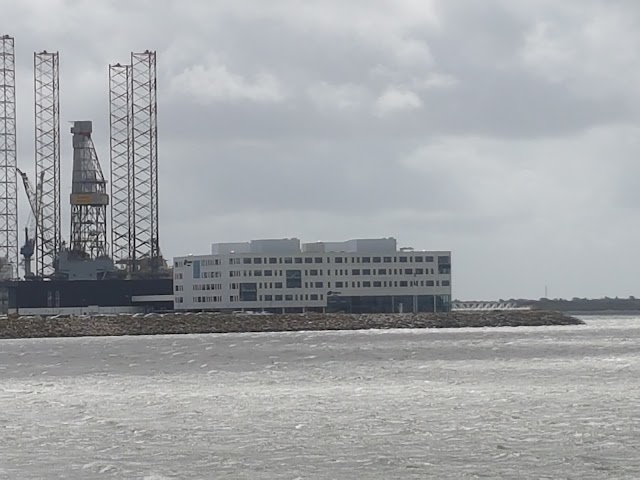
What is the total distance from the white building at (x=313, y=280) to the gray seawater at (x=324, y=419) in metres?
109

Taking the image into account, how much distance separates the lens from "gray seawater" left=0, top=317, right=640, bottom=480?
30797mm

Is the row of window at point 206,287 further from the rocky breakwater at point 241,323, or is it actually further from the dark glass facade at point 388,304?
the rocky breakwater at point 241,323

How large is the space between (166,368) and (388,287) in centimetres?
11863

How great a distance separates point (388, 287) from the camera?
186625mm

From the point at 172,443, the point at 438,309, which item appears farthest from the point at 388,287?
the point at 172,443

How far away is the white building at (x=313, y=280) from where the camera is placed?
18450 cm

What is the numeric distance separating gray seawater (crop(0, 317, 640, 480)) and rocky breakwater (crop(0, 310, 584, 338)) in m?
60.6

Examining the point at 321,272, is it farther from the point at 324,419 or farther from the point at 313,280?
the point at 324,419

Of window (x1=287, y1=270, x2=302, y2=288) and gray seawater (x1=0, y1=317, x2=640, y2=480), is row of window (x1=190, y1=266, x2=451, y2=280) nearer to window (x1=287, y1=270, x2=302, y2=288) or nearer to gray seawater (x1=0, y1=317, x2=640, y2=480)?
window (x1=287, y1=270, x2=302, y2=288)

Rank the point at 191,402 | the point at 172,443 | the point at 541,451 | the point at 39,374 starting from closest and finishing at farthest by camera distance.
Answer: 1. the point at 541,451
2. the point at 172,443
3. the point at 191,402
4. the point at 39,374

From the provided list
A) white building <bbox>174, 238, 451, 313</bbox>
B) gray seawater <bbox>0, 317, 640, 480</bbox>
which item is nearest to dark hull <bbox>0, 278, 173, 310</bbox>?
white building <bbox>174, 238, 451, 313</bbox>

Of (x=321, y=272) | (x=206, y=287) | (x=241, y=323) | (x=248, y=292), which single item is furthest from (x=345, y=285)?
(x=241, y=323)

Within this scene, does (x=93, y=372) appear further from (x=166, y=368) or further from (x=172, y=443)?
(x=172, y=443)

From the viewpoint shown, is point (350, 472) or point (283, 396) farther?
point (283, 396)
